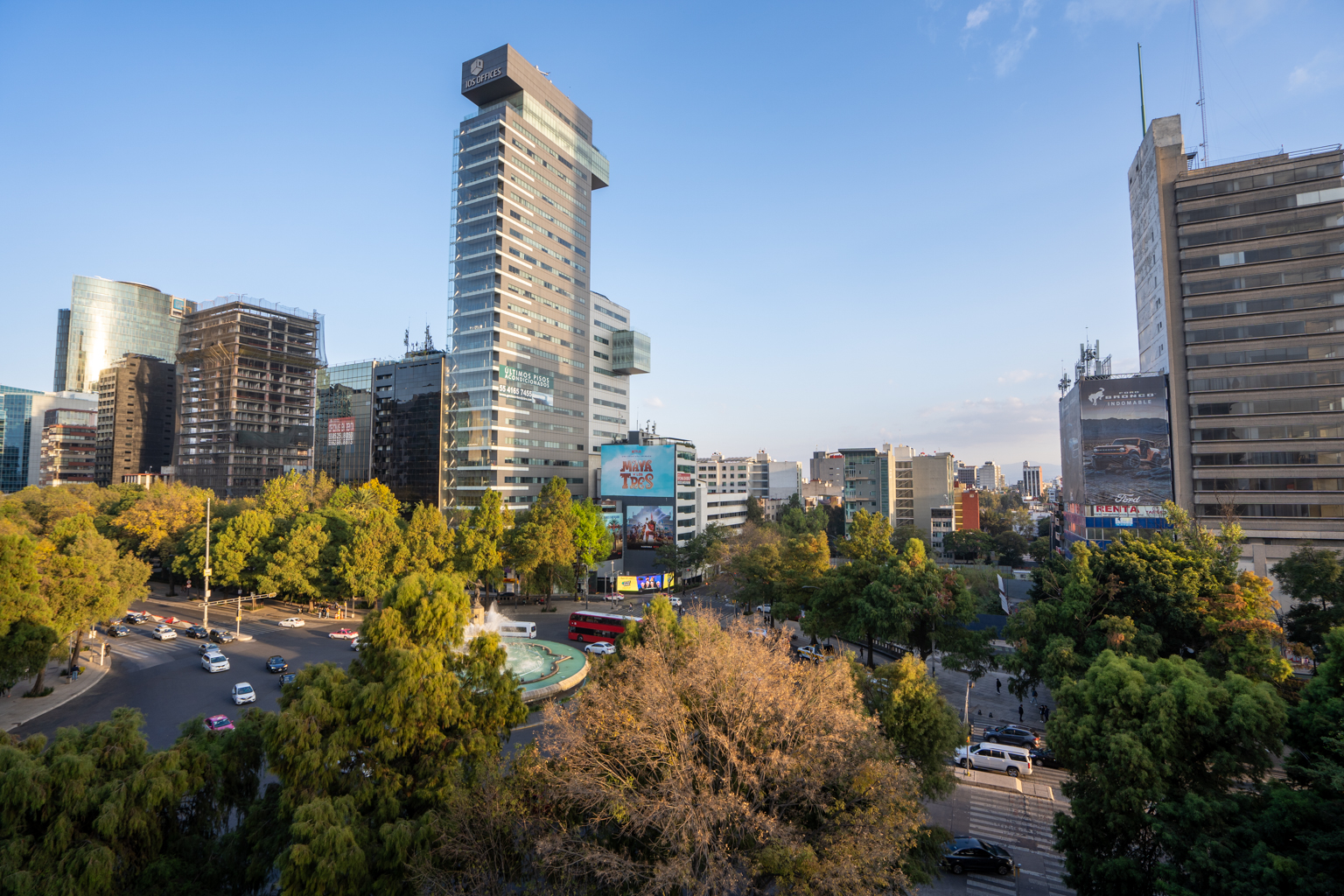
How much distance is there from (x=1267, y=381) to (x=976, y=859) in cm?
5719

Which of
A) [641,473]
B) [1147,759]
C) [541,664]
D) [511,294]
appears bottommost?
[541,664]

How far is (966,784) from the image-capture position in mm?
Answer: 24625

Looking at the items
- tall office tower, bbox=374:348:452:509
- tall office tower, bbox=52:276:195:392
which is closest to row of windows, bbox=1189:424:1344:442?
tall office tower, bbox=374:348:452:509

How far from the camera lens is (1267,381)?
50938 millimetres

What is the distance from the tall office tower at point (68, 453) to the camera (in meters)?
128

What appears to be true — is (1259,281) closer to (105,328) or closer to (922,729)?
(922,729)

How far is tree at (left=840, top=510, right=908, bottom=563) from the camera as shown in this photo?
37406mm

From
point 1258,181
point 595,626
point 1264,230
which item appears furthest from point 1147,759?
point 1258,181

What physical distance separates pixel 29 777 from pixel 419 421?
230 feet

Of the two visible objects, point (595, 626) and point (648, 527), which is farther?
point (648, 527)

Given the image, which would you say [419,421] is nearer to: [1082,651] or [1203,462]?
A: [1082,651]

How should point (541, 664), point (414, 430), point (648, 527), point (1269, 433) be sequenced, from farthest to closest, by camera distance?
point (414, 430) → point (648, 527) → point (1269, 433) → point (541, 664)

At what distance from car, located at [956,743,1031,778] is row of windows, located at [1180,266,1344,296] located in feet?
168

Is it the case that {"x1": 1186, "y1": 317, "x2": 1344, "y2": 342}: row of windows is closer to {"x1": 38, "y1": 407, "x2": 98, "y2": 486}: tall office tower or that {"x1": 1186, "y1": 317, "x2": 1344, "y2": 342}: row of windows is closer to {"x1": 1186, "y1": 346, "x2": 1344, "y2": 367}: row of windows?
{"x1": 1186, "y1": 346, "x2": 1344, "y2": 367}: row of windows
